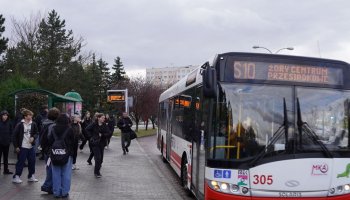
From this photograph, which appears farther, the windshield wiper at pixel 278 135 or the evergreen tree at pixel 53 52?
the evergreen tree at pixel 53 52

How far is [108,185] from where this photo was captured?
458 inches

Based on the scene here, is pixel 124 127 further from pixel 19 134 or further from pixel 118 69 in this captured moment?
pixel 118 69

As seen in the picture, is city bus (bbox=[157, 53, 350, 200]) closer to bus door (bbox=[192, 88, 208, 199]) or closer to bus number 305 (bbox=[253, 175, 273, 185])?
bus number 305 (bbox=[253, 175, 273, 185])

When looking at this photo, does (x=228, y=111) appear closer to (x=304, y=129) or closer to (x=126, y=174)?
(x=304, y=129)

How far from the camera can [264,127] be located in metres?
7.14

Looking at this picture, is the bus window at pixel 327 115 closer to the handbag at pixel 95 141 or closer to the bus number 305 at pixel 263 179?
the bus number 305 at pixel 263 179

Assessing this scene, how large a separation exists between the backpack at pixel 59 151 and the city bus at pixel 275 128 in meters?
3.20

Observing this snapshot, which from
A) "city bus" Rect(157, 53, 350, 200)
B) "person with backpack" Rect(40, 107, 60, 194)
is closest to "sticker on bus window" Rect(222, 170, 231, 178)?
"city bus" Rect(157, 53, 350, 200)

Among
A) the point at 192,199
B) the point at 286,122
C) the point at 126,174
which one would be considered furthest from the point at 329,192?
the point at 126,174

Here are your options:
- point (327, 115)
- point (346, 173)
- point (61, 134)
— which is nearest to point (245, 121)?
point (327, 115)

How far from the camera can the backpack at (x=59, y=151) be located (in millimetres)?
9383

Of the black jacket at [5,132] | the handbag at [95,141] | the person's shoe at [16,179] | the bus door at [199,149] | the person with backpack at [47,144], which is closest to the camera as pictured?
the bus door at [199,149]

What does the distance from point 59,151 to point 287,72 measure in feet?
15.5

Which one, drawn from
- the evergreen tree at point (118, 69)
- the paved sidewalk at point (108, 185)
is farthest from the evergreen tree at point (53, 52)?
the evergreen tree at point (118, 69)
